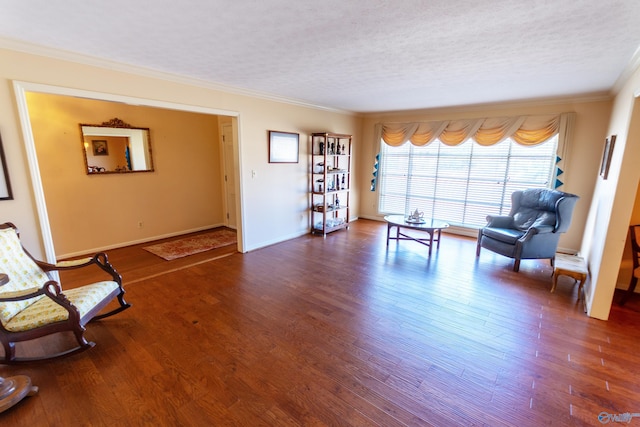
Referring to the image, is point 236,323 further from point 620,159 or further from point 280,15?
point 620,159

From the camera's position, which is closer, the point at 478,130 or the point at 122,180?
the point at 122,180

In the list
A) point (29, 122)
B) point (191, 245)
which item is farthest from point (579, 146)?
point (29, 122)

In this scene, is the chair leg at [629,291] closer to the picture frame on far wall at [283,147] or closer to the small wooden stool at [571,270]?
the small wooden stool at [571,270]

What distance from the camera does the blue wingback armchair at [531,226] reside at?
372 centimetres

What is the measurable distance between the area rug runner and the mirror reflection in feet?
4.30

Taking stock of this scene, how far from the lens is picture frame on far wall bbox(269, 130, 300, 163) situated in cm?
460

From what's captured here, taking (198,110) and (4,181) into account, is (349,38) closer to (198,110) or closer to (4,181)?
(198,110)

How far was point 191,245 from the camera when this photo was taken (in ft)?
A: 15.7

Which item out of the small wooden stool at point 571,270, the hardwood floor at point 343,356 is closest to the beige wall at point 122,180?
the hardwood floor at point 343,356

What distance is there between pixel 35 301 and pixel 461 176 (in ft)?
19.9

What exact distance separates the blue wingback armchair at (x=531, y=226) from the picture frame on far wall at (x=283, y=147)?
325cm

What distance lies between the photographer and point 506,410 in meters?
1.74

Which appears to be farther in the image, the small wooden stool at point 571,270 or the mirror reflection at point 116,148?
the mirror reflection at point 116,148

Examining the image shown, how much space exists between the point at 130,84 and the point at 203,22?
1.58 m
